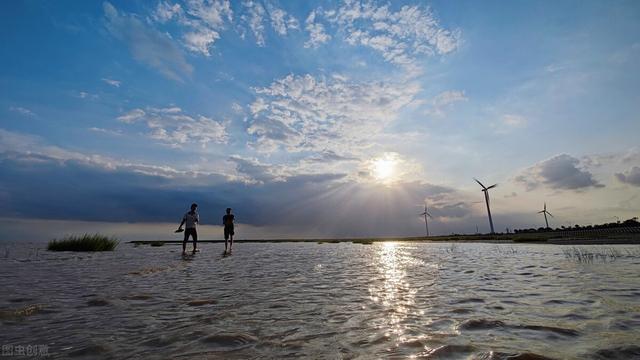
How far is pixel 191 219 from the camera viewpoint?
89.0 feet

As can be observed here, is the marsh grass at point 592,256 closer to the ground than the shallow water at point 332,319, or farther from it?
farther from it

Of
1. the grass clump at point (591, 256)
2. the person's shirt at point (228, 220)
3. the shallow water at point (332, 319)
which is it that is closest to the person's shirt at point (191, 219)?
the person's shirt at point (228, 220)

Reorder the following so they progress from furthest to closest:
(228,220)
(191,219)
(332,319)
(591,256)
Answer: (228,220) < (191,219) < (591,256) < (332,319)

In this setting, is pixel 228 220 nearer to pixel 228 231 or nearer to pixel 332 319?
pixel 228 231

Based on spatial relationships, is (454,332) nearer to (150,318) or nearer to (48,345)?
(150,318)

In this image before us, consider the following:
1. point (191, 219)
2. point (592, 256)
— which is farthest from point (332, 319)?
point (191, 219)

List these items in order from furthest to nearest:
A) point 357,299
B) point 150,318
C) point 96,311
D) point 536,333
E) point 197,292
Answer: point 197,292, point 357,299, point 96,311, point 150,318, point 536,333

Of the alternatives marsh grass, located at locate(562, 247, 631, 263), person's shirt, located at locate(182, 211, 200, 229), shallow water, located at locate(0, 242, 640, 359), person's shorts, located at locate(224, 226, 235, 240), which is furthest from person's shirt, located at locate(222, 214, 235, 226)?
marsh grass, located at locate(562, 247, 631, 263)

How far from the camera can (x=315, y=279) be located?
1153 cm

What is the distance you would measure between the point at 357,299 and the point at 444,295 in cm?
217

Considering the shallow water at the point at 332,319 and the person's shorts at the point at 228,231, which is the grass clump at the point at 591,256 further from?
the person's shorts at the point at 228,231

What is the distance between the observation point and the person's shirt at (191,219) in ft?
88.6

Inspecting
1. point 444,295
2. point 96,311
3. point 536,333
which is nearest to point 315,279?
point 444,295

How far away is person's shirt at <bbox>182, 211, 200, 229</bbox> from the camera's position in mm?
27000
